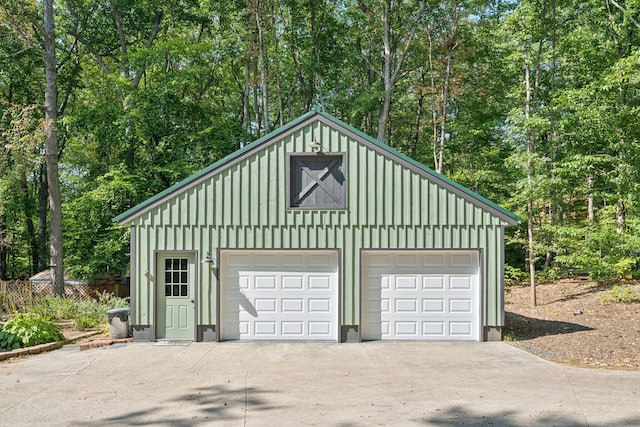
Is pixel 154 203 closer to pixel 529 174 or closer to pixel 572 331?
pixel 572 331

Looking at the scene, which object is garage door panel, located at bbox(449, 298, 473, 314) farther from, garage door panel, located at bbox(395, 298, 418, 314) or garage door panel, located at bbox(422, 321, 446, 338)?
garage door panel, located at bbox(395, 298, 418, 314)

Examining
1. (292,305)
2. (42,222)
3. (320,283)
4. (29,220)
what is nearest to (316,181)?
(320,283)

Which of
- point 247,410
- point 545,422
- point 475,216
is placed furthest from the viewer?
point 475,216

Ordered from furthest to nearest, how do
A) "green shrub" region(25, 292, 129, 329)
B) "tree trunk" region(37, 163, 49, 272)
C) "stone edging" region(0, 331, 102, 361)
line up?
"tree trunk" region(37, 163, 49, 272)
"green shrub" region(25, 292, 129, 329)
"stone edging" region(0, 331, 102, 361)

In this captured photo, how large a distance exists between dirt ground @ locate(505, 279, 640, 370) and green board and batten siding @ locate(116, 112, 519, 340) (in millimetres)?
1485

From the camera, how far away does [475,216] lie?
1091 cm

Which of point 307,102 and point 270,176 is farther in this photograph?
point 307,102

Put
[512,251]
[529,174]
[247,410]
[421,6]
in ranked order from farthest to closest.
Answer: [512,251]
[421,6]
[529,174]
[247,410]

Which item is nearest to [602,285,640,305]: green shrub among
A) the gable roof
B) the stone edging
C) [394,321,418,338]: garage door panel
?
the gable roof

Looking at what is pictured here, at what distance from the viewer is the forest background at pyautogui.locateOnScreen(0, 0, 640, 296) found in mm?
17453

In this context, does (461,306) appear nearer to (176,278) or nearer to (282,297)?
(282,297)

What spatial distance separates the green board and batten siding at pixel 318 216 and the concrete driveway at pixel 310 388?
5.79ft

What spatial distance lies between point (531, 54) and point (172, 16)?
17167 mm

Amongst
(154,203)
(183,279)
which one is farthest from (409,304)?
(154,203)
